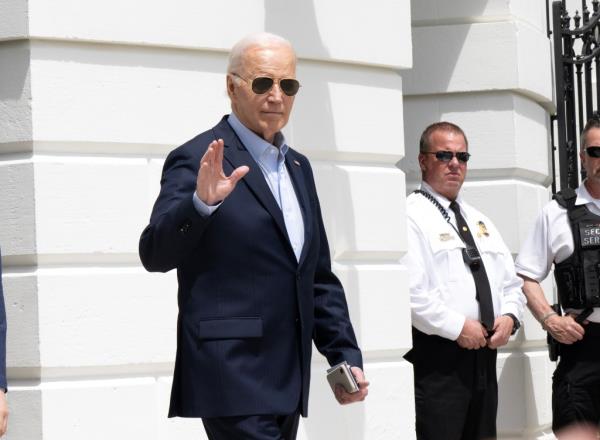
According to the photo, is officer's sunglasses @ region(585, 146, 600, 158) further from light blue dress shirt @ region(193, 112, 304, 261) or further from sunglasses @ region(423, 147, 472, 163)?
light blue dress shirt @ region(193, 112, 304, 261)

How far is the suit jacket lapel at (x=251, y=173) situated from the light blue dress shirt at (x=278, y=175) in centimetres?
3

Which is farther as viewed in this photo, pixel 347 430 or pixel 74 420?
pixel 347 430

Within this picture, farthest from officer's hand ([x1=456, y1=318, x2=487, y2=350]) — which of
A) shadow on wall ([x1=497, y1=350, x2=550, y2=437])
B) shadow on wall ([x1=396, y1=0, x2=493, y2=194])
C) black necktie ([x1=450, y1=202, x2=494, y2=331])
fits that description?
shadow on wall ([x1=396, y1=0, x2=493, y2=194])

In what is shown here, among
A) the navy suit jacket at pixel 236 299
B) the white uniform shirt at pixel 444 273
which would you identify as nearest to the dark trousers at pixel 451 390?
the white uniform shirt at pixel 444 273

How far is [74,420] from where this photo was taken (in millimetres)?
6012

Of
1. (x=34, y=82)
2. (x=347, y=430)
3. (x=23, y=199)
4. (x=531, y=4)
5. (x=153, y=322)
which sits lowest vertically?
(x=347, y=430)

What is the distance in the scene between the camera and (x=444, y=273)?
23.6ft

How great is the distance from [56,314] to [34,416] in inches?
15.7

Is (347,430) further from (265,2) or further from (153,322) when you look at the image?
(265,2)

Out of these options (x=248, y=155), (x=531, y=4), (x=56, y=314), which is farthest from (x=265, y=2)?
(x=531, y=4)

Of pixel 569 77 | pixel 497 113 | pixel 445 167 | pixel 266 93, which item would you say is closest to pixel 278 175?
pixel 266 93

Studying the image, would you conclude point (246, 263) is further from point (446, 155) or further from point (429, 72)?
point (429, 72)

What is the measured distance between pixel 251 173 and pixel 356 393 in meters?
0.75

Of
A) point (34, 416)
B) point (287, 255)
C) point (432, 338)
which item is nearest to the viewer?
point (287, 255)
